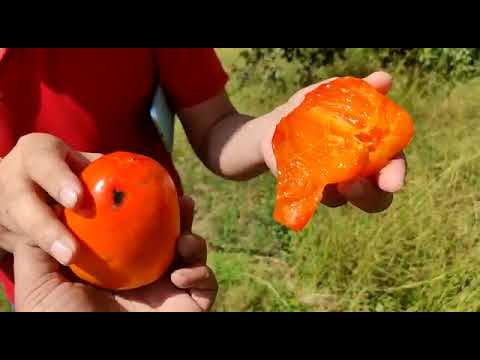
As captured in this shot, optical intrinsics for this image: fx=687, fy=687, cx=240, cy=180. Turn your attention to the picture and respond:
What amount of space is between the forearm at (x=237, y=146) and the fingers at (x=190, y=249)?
29 centimetres

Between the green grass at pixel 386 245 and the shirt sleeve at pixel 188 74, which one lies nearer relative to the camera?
the shirt sleeve at pixel 188 74

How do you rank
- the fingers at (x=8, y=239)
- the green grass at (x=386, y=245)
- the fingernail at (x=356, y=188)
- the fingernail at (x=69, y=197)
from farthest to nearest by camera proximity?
the green grass at (x=386, y=245)
the fingers at (x=8, y=239)
the fingernail at (x=356, y=188)
the fingernail at (x=69, y=197)

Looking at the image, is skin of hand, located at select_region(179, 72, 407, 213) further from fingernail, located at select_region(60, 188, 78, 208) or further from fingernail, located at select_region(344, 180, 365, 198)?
fingernail, located at select_region(60, 188, 78, 208)

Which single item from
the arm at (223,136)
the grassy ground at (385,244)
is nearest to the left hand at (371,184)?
the arm at (223,136)

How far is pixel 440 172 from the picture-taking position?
7.39 feet

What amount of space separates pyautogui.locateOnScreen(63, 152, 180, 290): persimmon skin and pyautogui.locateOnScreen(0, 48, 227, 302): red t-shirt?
0.35m

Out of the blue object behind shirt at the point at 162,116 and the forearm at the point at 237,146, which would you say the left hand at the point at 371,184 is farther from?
the blue object behind shirt at the point at 162,116

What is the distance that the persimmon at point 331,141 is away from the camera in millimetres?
1190

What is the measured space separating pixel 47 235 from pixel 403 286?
1.29m

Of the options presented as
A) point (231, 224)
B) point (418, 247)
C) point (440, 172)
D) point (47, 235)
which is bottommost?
point (231, 224)

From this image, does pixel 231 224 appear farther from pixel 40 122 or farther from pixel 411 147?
pixel 40 122

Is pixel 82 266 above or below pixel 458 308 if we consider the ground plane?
above

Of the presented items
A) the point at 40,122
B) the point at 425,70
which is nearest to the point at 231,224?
the point at 425,70

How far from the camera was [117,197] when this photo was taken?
112cm
